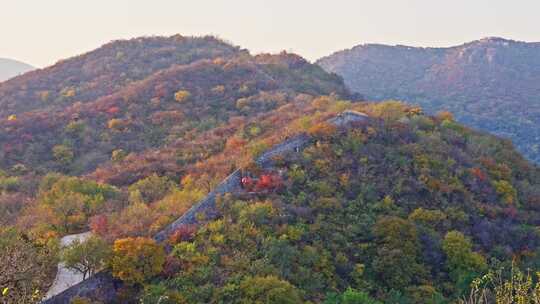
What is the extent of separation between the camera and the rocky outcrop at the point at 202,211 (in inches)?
655

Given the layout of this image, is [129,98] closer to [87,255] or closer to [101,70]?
[101,70]

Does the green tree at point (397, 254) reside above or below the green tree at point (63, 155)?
below

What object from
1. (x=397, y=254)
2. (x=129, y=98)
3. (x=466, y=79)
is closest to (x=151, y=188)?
(x=397, y=254)

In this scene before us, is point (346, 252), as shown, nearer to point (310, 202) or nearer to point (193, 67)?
point (310, 202)

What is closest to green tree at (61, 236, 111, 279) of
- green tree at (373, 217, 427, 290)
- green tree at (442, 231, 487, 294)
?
green tree at (373, 217, 427, 290)

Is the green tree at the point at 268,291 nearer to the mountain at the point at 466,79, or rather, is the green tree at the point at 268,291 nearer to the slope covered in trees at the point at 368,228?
the slope covered in trees at the point at 368,228

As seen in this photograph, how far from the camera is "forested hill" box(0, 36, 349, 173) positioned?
37.4 metres

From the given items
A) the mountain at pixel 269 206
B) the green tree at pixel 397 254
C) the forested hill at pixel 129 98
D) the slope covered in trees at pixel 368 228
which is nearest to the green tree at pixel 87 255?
the mountain at pixel 269 206

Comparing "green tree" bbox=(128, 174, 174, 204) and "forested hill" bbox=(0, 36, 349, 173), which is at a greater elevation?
"forested hill" bbox=(0, 36, 349, 173)

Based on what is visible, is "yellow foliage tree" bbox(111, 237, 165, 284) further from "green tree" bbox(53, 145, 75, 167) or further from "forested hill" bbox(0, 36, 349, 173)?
"green tree" bbox(53, 145, 75, 167)

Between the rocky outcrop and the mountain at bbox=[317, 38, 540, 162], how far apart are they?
134 ft

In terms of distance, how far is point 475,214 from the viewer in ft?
76.1

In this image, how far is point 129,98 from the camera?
4503 centimetres

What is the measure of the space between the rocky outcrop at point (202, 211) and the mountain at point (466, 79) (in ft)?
134
